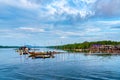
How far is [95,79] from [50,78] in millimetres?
8564

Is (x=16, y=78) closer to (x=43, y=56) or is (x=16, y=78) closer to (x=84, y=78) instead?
(x=84, y=78)

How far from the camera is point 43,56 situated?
370ft

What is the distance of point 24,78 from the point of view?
4950 cm

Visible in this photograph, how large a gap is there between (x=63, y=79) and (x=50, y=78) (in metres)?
2.79

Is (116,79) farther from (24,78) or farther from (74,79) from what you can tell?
(24,78)

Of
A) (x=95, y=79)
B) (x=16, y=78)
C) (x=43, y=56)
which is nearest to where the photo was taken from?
(x=95, y=79)

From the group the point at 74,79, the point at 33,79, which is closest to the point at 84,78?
the point at 74,79

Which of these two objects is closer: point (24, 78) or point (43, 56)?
point (24, 78)

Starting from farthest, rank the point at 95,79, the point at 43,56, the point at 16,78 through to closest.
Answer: the point at 43,56 < the point at 16,78 < the point at 95,79

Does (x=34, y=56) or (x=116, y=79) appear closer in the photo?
(x=116, y=79)

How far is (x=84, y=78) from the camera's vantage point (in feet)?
158

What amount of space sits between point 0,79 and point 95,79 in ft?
58.3

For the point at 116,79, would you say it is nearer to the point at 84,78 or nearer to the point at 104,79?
the point at 104,79

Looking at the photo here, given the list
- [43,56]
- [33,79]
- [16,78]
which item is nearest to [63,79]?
[33,79]
